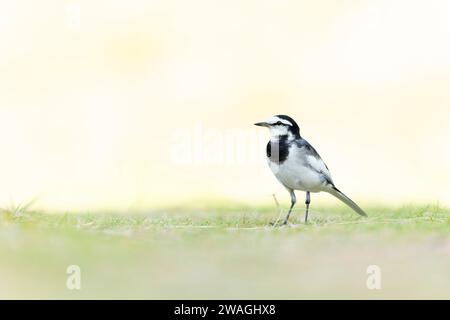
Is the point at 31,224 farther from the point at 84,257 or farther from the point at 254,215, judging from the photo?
the point at 254,215

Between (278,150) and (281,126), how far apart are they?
0.42 meters

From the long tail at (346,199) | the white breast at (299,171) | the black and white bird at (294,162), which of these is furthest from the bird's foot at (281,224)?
the long tail at (346,199)

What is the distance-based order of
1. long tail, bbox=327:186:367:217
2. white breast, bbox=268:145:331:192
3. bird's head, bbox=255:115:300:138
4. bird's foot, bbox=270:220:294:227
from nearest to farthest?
bird's foot, bbox=270:220:294:227 → white breast, bbox=268:145:331:192 → bird's head, bbox=255:115:300:138 → long tail, bbox=327:186:367:217

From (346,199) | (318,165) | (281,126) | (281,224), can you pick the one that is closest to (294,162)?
(318,165)

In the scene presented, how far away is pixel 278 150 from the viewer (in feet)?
34.7

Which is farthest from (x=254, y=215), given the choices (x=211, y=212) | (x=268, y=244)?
(x=268, y=244)

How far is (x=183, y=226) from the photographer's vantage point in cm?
949

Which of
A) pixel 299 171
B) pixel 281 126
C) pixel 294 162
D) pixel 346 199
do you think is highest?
pixel 281 126

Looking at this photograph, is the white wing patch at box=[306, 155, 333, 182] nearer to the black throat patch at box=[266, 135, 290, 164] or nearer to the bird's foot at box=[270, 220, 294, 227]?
the black throat patch at box=[266, 135, 290, 164]

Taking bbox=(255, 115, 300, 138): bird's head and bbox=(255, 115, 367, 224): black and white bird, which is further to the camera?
bbox=(255, 115, 300, 138): bird's head

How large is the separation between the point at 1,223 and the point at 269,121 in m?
4.46

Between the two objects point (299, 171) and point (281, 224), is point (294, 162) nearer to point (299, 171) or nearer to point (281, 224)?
point (299, 171)

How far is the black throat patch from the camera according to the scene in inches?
412

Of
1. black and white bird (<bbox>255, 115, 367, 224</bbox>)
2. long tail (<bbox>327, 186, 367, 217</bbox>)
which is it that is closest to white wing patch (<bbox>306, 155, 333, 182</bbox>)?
black and white bird (<bbox>255, 115, 367, 224</bbox>)
